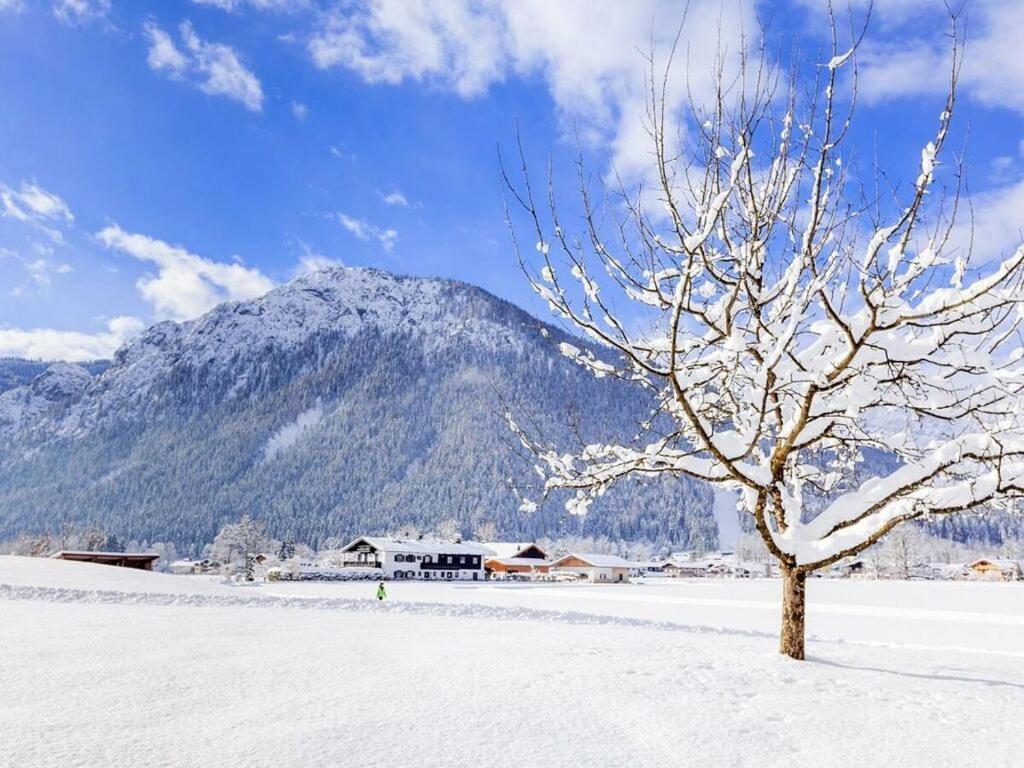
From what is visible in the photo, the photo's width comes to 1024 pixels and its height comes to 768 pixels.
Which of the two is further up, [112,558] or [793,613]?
[793,613]

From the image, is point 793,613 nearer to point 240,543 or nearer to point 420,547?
point 420,547

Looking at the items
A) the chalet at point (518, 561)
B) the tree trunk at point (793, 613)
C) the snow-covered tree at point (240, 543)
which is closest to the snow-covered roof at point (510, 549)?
the chalet at point (518, 561)

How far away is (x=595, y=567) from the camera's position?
11000cm

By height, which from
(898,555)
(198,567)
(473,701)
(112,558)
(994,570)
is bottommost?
(198,567)

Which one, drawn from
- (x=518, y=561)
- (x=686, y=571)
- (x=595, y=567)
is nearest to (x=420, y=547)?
(x=518, y=561)

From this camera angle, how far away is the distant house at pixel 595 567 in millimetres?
109188

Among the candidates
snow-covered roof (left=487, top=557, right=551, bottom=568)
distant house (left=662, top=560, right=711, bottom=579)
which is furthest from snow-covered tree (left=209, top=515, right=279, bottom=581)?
distant house (left=662, top=560, right=711, bottom=579)

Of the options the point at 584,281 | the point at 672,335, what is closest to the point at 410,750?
the point at 672,335

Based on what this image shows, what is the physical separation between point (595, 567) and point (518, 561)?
1350 cm

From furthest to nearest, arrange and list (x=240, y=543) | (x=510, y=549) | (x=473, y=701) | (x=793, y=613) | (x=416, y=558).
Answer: (x=510, y=549) < (x=240, y=543) < (x=416, y=558) < (x=793, y=613) < (x=473, y=701)

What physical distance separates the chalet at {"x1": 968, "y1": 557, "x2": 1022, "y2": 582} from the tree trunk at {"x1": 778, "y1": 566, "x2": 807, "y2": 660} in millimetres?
110174

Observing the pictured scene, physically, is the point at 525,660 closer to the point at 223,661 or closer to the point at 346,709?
the point at 346,709

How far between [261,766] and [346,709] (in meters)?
1.44

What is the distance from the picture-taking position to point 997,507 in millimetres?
9586
